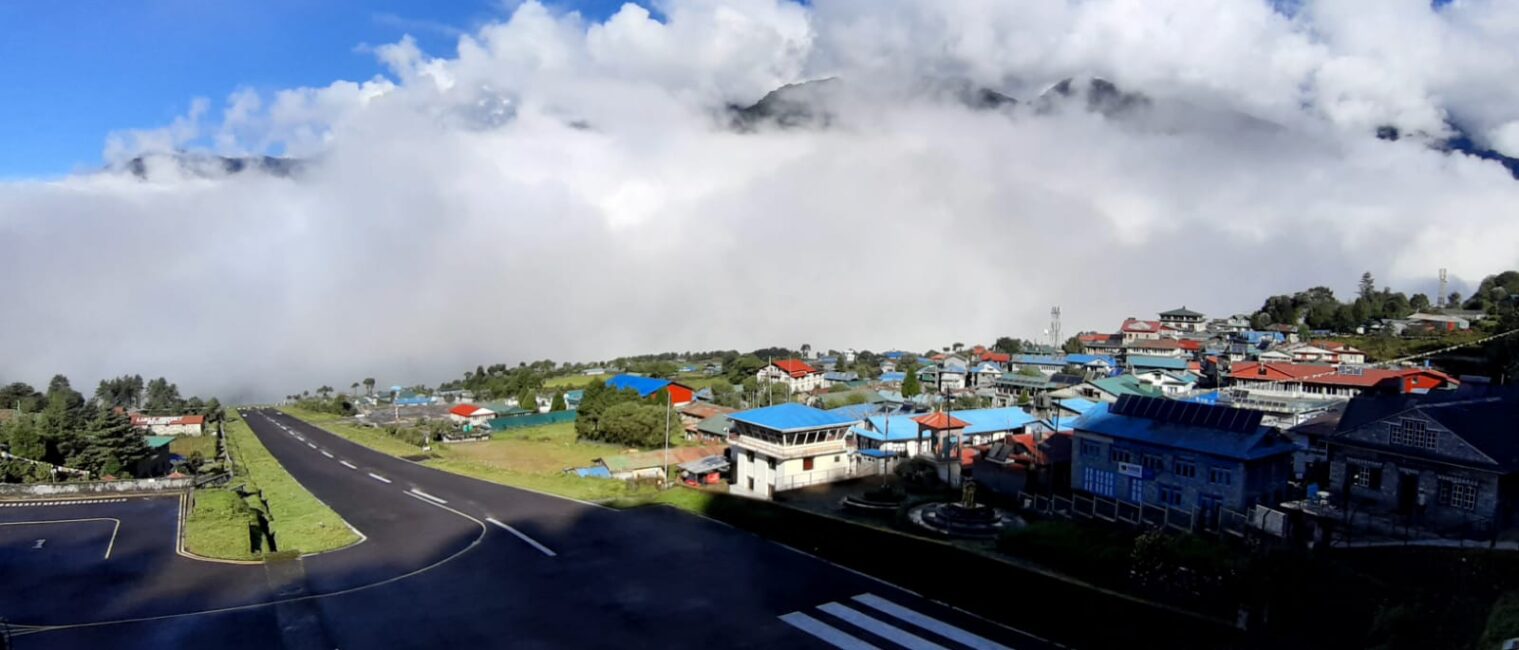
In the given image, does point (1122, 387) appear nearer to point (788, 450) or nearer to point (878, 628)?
point (788, 450)

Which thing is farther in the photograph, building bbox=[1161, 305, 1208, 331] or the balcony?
building bbox=[1161, 305, 1208, 331]

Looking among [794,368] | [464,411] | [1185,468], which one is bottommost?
[464,411]

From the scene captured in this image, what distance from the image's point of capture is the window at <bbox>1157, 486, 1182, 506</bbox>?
1147 inches

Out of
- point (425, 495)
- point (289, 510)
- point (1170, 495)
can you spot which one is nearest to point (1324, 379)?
point (1170, 495)

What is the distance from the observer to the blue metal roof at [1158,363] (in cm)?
8212

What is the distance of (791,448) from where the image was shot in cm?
3872

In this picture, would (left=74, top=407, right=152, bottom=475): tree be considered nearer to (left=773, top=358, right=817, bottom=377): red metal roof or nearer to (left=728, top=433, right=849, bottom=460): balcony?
(left=728, top=433, right=849, bottom=460): balcony

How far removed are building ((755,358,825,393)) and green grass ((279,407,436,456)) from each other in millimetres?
43506

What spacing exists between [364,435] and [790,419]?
55678mm

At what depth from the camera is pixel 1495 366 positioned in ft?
186

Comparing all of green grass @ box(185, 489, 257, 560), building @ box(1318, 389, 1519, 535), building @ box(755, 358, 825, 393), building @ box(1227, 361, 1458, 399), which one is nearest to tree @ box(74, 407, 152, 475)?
green grass @ box(185, 489, 257, 560)

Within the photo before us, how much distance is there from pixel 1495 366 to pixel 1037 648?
→ 59.8 m

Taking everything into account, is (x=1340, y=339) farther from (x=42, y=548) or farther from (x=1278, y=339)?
(x=42, y=548)

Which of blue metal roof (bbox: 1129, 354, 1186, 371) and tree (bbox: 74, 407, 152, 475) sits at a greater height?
blue metal roof (bbox: 1129, 354, 1186, 371)
